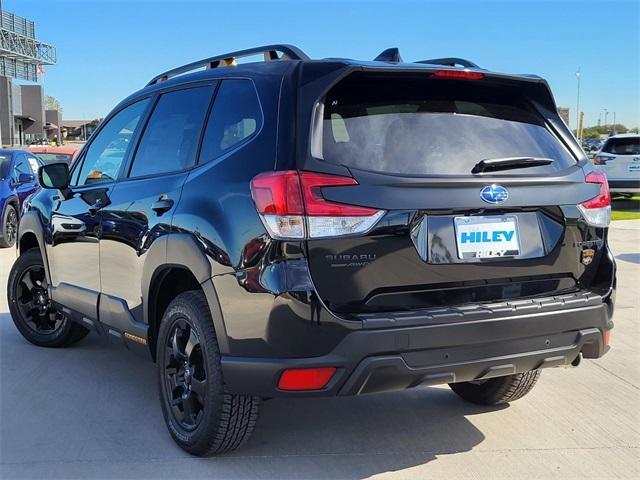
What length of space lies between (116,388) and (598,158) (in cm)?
1620

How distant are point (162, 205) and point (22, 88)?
6242cm

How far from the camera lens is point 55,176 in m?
4.79

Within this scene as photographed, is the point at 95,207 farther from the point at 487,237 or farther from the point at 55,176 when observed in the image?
the point at 487,237

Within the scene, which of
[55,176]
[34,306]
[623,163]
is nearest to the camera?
[55,176]

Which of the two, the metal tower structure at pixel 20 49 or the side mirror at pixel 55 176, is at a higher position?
the metal tower structure at pixel 20 49

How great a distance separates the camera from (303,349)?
9.10ft

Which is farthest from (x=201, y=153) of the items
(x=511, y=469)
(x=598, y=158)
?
(x=598, y=158)

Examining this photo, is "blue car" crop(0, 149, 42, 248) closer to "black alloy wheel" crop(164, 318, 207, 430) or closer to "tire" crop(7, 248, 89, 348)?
"tire" crop(7, 248, 89, 348)

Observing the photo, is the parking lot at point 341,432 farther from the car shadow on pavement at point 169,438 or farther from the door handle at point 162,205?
the door handle at point 162,205

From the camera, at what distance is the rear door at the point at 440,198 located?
2797 millimetres

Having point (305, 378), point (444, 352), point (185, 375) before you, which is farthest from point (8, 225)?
point (444, 352)

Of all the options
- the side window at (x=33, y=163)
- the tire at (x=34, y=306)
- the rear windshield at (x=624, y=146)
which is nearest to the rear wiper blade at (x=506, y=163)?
the tire at (x=34, y=306)

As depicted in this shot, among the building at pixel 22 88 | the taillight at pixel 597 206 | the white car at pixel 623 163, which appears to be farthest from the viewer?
the building at pixel 22 88

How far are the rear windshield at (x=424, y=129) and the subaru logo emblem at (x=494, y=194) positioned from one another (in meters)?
0.13
